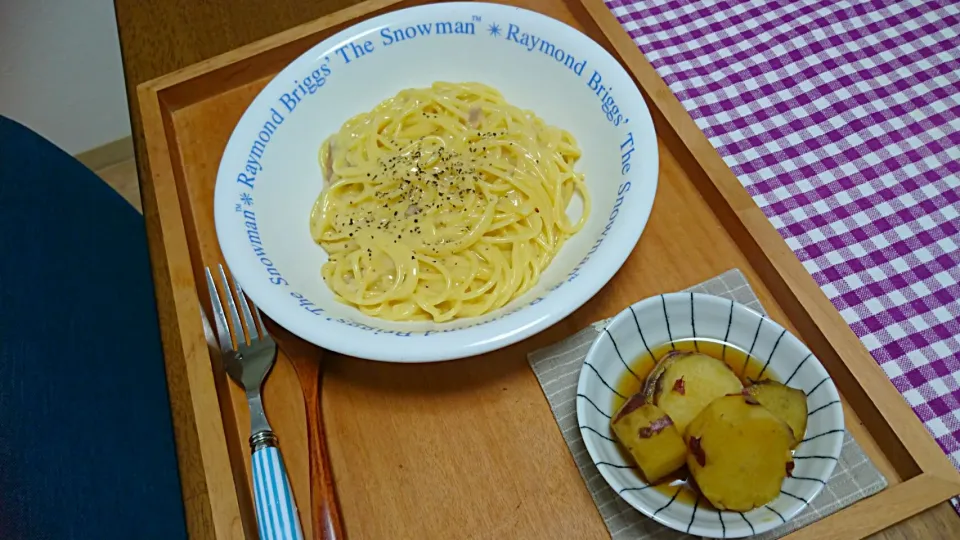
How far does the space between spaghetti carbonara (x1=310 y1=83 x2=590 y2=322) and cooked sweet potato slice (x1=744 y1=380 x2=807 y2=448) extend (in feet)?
1.25

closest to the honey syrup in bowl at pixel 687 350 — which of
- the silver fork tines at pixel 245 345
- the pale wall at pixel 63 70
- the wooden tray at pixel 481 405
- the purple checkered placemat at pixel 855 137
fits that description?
the wooden tray at pixel 481 405

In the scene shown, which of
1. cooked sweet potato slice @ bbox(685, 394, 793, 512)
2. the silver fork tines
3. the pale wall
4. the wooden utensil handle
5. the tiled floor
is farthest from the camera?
the tiled floor

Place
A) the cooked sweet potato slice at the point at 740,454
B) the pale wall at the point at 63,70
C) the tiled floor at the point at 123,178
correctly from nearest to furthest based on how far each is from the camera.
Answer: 1. the cooked sweet potato slice at the point at 740,454
2. the pale wall at the point at 63,70
3. the tiled floor at the point at 123,178

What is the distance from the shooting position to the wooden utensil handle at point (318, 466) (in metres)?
0.88

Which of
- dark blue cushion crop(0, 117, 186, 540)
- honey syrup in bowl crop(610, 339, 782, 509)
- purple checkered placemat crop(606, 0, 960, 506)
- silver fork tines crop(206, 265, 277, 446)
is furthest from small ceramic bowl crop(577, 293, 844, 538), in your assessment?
dark blue cushion crop(0, 117, 186, 540)

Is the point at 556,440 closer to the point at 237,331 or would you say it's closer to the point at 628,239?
the point at 628,239

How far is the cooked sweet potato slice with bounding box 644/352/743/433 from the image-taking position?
0.85 meters

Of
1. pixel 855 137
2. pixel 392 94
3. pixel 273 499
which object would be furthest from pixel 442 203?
pixel 855 137

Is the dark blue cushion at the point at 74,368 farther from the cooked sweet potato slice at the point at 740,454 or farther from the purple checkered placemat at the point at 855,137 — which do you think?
the purple checkered placemat at the point at 855,137

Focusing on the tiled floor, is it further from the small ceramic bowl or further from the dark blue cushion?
the small ceramic bowl

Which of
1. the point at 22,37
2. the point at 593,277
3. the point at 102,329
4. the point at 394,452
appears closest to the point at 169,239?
the point at 102,329

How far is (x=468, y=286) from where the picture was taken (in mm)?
1104

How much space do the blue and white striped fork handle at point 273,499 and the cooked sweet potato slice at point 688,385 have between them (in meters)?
0.49

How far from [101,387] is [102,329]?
11 cm
